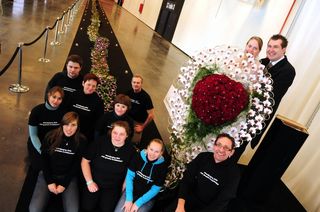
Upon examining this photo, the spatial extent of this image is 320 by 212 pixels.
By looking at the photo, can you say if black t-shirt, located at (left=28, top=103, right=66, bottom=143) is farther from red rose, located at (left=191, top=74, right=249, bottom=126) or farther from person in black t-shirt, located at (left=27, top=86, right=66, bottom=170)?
red rose, located at (left=191, top=74, right=249, bottom=126)

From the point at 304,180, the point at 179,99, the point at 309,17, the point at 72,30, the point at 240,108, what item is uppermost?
the point at 309,17

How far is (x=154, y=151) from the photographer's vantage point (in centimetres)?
323

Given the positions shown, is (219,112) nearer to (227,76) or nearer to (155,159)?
(227,76)

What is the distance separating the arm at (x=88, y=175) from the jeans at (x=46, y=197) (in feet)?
0.55

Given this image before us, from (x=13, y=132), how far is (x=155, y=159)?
2434 mm

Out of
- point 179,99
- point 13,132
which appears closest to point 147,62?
point 13,132

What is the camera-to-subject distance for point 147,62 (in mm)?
11664

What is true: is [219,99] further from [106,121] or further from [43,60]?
[43,60]

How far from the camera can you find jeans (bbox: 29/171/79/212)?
3.07 m

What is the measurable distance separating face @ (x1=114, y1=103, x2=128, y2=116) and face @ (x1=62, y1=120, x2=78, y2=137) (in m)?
0.81

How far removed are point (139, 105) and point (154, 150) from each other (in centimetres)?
186

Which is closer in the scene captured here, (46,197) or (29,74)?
(46,197)

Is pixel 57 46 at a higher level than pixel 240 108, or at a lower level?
lower

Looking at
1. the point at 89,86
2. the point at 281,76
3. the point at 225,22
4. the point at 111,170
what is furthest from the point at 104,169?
the point at 225,22
